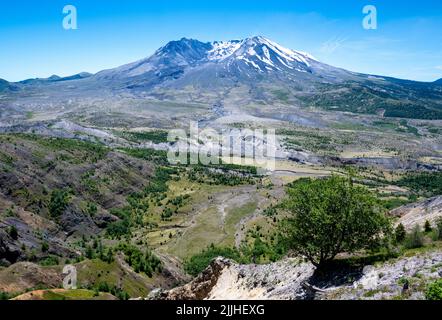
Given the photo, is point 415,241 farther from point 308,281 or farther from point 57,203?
point 57,203

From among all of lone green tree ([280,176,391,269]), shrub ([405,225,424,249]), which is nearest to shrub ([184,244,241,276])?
lone green tree ([280,176,391,269])

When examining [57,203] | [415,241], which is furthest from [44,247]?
[415,241]

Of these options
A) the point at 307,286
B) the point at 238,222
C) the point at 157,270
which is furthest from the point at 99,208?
the point at 307,286

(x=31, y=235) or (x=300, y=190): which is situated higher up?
(x=300, y=190)

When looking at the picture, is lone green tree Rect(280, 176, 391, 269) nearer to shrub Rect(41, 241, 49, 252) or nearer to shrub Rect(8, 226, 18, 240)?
shrub Rect(41, 241, 49, 252)

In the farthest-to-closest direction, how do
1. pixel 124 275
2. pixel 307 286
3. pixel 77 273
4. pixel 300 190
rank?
pixel 124 275
pixel 77 273
pixel 300 190
pixel 307 286
